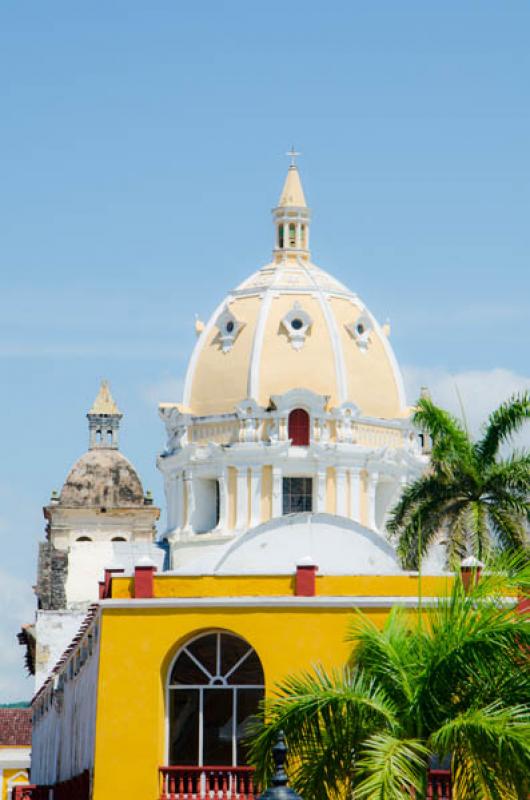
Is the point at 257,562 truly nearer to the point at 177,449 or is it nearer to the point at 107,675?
the point at 107,675

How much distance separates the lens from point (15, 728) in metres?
90.4

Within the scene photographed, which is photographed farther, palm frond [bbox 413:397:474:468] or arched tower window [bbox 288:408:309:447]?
arched tower window [bbox 288:408:309:447]

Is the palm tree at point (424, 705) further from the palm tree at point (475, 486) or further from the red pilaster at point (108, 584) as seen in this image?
the palm tree at point (475, 486)

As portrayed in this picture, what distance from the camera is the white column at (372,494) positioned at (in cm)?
7375

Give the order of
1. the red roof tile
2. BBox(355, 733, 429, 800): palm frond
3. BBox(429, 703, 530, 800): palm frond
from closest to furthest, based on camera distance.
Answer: BBox(355, 733, 429, 800): palm frond → BBox(429, 703, 530, 800): palm frond → the red roof tile

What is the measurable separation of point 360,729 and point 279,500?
44176mm

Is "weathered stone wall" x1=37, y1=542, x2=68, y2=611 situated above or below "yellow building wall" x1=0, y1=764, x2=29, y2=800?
above

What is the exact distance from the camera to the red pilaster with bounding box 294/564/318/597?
36.2 m

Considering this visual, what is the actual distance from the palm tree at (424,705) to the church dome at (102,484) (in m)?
60.5

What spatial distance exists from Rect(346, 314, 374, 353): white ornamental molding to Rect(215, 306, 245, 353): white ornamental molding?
12.9 ft

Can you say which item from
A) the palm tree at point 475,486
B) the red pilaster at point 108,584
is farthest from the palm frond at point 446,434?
the red pilaster at point 108,584

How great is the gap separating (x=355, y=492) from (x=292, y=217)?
452 inches

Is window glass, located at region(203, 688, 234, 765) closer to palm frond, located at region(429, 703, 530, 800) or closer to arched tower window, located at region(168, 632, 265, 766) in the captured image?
arched tower window, located at region(168, 632, 265, 766)

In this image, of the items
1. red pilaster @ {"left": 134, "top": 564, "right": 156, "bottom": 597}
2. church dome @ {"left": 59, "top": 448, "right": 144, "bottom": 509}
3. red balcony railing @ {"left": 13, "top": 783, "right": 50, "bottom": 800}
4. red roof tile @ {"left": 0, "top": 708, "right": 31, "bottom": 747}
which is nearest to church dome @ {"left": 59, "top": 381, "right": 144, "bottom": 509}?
church dome @ {"left": 59, "top": 448, "right": 144, "bottom": 509}
